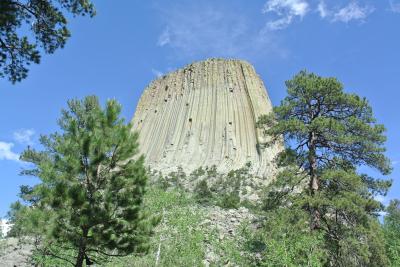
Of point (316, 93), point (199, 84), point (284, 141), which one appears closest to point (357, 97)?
point (316, 93)

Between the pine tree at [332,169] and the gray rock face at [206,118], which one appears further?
the gray rock face at [206,118]

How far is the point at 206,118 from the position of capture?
60.6 meters

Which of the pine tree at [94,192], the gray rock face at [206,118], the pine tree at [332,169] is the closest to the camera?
the pine tree at [94,192]

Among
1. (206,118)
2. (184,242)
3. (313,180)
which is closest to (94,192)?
(184,242)

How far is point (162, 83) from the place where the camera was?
2803 inches

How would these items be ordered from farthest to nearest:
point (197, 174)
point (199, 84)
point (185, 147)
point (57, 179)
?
point (199, 84) < point (185, 147) < point (197, 174) < point (57, 179)

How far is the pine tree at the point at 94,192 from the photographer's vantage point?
1230 cm

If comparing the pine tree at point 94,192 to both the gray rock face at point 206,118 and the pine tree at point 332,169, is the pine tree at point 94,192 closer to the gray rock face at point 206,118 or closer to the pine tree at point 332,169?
the pine tree at point 332,169

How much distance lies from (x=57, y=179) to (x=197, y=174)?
3778cm

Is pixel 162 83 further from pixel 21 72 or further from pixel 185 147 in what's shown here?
pixel 21 72

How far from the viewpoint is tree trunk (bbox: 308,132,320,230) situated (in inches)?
723

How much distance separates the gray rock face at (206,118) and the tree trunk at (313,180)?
28796mm

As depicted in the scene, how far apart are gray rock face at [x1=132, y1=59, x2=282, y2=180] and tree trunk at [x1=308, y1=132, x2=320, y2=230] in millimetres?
28796

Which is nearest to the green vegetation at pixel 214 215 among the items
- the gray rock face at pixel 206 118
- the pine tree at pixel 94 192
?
the pine tree at pixel 94 192
